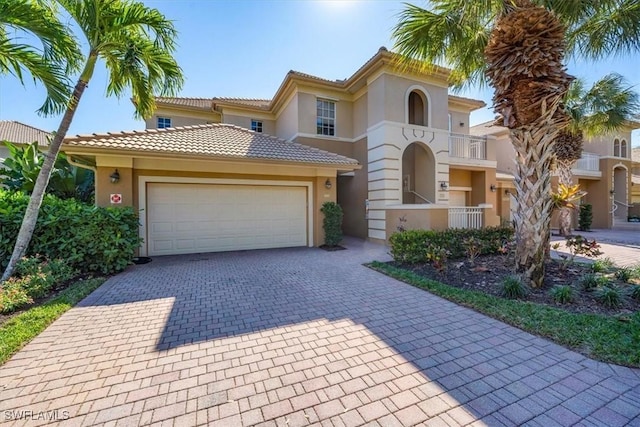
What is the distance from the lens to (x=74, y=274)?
6359 mm

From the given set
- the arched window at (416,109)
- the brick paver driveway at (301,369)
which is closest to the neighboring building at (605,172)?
the arched window at (416,109)

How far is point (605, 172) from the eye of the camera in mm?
20344

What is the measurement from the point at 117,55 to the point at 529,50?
8.99 metres

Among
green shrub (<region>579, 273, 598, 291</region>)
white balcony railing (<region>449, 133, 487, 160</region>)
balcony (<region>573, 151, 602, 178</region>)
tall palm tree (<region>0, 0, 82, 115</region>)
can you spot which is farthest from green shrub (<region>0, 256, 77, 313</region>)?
balcony (<region>573, 151, 602, 178</region>)

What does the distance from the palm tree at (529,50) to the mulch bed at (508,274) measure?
1.95ft

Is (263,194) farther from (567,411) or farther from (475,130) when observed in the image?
(475,130)

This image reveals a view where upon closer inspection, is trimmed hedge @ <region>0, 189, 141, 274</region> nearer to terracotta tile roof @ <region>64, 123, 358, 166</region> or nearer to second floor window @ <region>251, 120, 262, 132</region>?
terracotta tile roof @ <region>64, 123, 358, 166</region>

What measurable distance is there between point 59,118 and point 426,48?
9020 mm

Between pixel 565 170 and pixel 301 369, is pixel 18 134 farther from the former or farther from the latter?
pixel 565 170

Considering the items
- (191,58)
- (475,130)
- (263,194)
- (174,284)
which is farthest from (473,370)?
(475,130)

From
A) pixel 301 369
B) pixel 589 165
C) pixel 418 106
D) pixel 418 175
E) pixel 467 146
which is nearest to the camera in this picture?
pixel 301 369

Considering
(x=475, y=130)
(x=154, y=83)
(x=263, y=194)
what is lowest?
(x=263, y=194)

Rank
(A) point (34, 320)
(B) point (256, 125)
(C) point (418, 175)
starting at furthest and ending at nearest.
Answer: (B) point (256, 125) < (C) point (418, 175) < (A) point (34, 320)

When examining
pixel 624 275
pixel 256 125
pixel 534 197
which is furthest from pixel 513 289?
pixel 256 125
